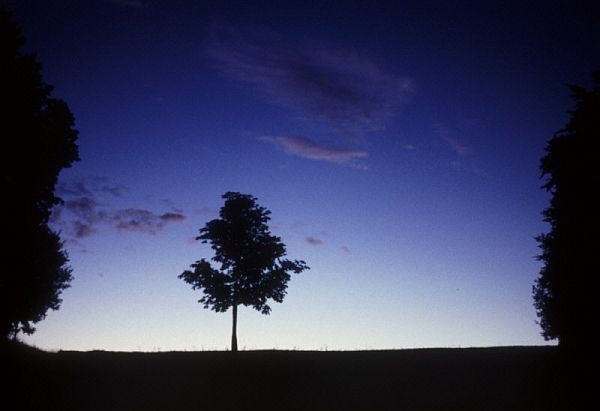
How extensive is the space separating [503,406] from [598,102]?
16312 mm

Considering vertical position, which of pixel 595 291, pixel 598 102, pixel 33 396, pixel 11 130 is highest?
pixel 598 102

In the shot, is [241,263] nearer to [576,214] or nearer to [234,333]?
[234,333]

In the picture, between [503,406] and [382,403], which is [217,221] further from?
[503,406]

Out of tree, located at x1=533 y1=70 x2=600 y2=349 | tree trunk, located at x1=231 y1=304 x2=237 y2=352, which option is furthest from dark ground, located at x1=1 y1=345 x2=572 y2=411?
tree trunk, located at x1=231 y1=304 x2=237 y2=352

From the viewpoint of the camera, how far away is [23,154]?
60.4 ft

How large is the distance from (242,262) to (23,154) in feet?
56.6

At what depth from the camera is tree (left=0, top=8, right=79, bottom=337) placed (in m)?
17.8

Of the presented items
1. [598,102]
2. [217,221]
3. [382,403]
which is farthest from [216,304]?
[598,102]

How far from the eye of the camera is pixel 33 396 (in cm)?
1492

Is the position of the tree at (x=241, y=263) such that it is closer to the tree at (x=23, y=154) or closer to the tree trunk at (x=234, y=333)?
the tree trunk at (x=234, y=333)

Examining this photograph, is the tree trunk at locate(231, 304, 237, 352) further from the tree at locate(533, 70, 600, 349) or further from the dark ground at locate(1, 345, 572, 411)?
the tree at locate(533, 70, 600, 349)

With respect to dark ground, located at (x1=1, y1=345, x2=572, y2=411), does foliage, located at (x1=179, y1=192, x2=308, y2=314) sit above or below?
above

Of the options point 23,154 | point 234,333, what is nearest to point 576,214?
point 234,333

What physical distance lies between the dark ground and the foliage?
26.2ft
